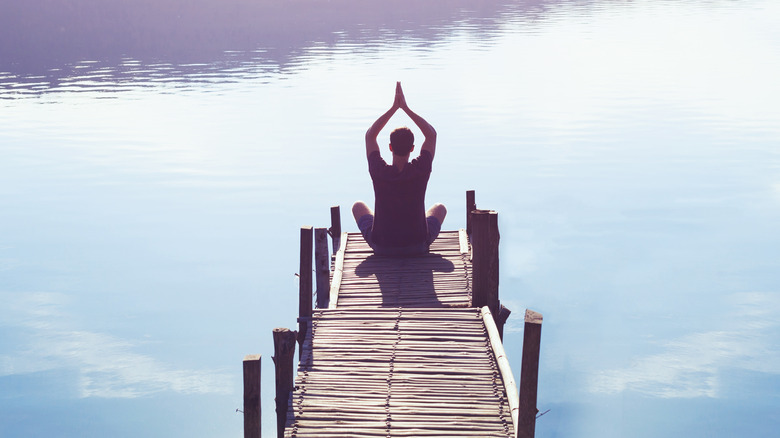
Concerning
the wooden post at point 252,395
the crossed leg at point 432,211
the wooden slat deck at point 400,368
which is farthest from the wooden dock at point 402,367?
the crossed leg at point 432,211

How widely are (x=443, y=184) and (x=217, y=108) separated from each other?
15.8 m

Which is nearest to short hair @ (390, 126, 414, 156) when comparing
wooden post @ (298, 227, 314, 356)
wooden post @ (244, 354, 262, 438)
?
wooden post @ (298, 227, 314, 356)

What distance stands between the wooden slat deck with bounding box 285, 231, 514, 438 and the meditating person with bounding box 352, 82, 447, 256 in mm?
926

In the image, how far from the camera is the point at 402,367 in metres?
8.59

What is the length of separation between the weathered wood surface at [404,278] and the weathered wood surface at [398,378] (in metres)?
0.85

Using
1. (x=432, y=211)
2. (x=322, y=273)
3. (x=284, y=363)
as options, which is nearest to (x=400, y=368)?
(x=284, y=363)

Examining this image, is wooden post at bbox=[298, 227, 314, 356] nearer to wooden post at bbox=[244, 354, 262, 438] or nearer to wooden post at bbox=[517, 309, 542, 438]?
wooden post at bbox=[244, 354, 262, 438]

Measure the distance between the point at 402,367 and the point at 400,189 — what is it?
339cm

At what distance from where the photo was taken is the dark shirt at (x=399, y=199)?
11227 millimetres

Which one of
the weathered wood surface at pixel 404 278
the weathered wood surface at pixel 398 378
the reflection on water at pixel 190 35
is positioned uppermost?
the reflection on water at pixel 190 35

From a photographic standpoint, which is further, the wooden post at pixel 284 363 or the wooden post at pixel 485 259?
the wooden post at pixel 485 259

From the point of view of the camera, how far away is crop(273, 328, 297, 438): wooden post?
25.6ft

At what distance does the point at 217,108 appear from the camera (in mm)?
37125

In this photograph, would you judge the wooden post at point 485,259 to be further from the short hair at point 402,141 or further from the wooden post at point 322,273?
the wooden post at point 322,273
